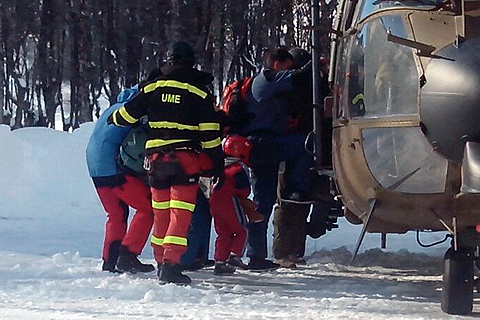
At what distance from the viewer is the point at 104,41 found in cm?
2277

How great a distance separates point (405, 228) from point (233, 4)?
53.0ft

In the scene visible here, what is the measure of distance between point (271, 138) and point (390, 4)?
2133 mm

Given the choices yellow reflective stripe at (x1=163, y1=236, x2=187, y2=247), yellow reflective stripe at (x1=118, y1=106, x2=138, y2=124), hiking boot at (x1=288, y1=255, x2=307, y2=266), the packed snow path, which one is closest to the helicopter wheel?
the packed snow path

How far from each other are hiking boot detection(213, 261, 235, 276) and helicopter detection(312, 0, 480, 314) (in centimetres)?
157

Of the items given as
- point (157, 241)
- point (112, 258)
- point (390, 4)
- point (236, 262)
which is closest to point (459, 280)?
point (390, 4)

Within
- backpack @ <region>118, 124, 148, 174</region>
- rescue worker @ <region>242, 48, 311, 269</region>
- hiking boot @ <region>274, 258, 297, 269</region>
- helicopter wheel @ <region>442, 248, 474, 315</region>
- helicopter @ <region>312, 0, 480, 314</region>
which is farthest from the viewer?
hiking boot @ <region>274, 258, 297, 269</region>

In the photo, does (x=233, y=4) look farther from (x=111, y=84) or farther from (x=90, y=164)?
(x=90, y=164)

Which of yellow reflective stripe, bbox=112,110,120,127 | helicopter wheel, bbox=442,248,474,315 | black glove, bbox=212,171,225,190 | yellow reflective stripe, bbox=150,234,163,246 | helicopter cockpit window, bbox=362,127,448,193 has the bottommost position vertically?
helicopter wheel, bbox=442,248,474,315

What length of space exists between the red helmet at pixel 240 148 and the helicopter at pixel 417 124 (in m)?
1.43

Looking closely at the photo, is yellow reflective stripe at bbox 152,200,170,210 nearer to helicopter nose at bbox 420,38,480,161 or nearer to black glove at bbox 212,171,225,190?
black glove at bbox 212,171,225,190

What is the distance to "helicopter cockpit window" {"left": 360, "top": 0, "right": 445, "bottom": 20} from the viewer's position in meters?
5.35

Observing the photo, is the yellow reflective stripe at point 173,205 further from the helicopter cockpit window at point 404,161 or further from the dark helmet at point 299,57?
the dark helmet at point 299,57

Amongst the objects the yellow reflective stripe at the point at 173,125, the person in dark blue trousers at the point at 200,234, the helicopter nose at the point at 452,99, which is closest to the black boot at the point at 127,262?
the person in dark blue trousers at the point at 200,234

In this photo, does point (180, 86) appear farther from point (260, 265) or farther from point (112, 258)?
point (260, 265)
